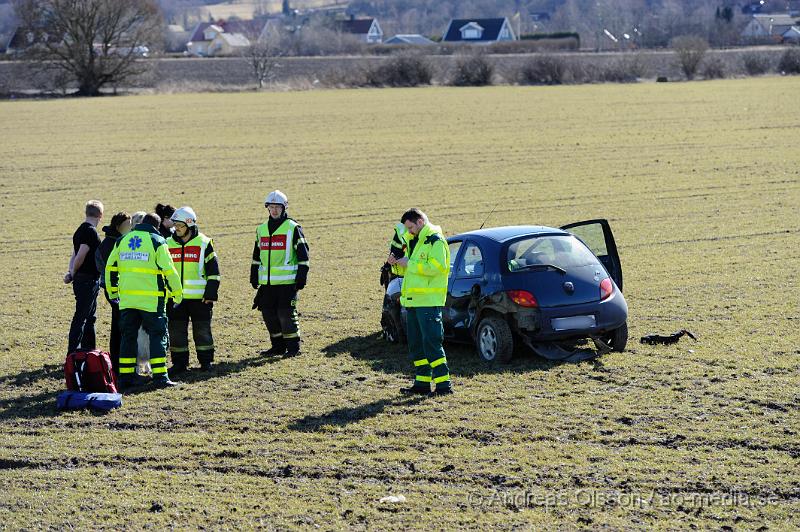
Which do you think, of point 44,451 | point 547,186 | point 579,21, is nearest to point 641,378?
point 44,451

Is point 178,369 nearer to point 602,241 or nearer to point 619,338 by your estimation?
point 619,338

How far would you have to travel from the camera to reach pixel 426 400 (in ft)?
35.3

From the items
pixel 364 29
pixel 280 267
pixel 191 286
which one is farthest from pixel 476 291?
pixel 364 29

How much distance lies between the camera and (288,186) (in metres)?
30.1

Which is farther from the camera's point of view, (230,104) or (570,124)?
(230,104)

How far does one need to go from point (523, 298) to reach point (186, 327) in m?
3.90

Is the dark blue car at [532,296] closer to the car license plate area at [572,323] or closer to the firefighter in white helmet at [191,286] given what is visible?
the car license plate area at [572,323]

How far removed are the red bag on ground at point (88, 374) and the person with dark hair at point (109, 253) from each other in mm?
955

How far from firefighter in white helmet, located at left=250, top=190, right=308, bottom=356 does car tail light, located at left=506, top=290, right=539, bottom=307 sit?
8.23ft

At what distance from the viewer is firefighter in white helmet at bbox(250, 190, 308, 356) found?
41.4 feet

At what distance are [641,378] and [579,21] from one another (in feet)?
639

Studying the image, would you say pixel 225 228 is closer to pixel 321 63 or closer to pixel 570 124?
pixel 570 124

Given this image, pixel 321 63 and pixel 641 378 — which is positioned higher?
pixel 321 63

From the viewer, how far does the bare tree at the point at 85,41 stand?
86.1 metres
